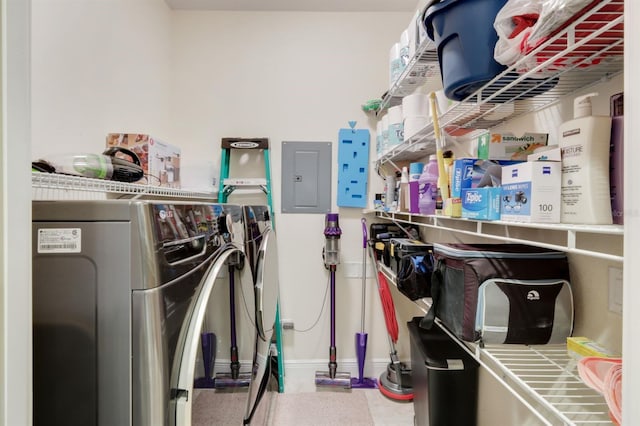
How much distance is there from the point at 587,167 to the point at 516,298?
40cm

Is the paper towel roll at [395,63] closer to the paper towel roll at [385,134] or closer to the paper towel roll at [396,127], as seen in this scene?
the paper towel roll at [396,127]

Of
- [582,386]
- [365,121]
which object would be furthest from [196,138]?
[582,386]

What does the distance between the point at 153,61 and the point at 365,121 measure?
143cm

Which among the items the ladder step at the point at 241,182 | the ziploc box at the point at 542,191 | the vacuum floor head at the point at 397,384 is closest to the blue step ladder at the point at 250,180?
the ladder step at the point at 241,182

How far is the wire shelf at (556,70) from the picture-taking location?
1.75ft

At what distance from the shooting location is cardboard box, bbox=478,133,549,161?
0.89 m

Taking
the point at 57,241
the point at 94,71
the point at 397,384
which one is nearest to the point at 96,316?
the point at 57,241

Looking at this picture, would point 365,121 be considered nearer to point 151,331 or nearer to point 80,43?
point 80,43

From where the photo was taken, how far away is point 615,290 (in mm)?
741

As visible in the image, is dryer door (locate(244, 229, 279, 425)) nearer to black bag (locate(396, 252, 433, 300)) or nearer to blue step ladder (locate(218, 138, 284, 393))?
blue step ladder (locate(218, 138, 284, 393))

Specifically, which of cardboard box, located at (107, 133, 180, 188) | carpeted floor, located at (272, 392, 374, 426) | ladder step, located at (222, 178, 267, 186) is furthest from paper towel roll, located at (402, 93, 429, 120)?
carpeted floor, located at (272, 392, 374, 426)

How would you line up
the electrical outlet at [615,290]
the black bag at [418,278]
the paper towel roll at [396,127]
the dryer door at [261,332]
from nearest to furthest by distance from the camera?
the electrical outlet at [615,290], the black bag at [418,278], the dryer door at [261,332], the paper towel roll at [396,127]

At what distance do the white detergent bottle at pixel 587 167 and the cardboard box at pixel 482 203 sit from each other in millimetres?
159

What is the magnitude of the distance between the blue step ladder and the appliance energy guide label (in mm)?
1411
